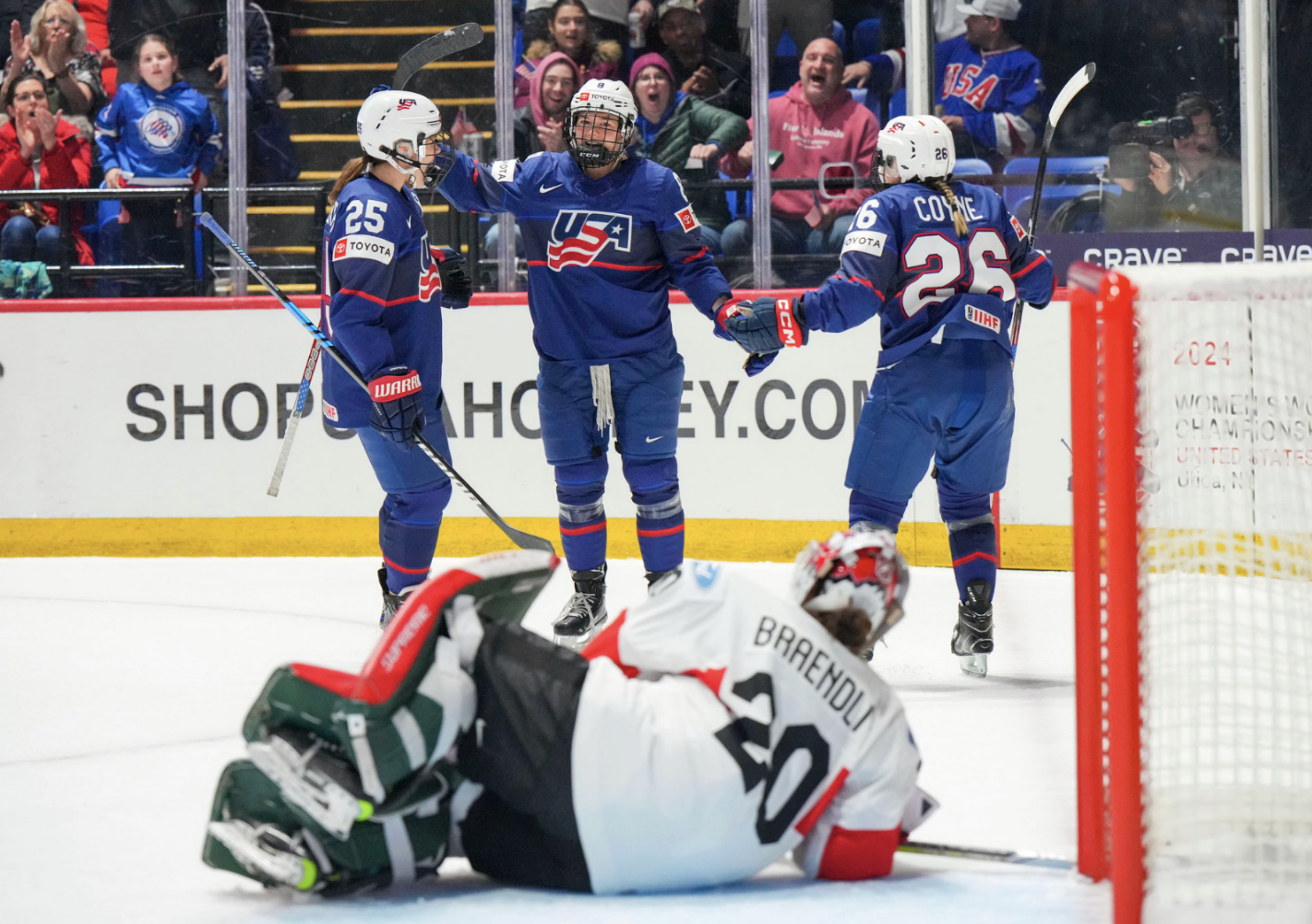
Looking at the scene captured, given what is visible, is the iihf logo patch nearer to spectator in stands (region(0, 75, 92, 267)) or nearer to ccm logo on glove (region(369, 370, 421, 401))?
ccm logo on glove (region(369, 370, 421, 401))

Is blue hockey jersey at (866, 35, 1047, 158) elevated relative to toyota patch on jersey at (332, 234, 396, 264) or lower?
elevated

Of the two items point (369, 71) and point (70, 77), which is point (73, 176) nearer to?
point (70, 77)

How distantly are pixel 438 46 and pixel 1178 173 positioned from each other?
107 inches

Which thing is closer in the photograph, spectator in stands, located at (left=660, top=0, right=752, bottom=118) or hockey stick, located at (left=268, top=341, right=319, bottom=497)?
hockey stick, located at (left=268, top=341, right=319, bottom=497)

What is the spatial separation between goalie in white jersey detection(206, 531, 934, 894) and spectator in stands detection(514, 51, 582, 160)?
3.96 metres

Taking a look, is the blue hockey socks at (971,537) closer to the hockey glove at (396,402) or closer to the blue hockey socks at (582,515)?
the blue hockey socks at (582,515)

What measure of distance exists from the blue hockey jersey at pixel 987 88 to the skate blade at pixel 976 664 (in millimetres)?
2649

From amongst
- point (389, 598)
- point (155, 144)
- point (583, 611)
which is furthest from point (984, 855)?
point (155, 144)

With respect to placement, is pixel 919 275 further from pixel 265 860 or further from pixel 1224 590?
pixel 265 860

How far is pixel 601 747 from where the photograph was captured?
1915mm

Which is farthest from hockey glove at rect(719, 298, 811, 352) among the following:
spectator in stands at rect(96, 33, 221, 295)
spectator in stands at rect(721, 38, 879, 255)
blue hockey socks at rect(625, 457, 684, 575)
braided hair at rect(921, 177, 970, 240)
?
spectator in stands at rect(96, 33, 221, 295)

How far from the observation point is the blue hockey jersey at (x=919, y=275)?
344 cm

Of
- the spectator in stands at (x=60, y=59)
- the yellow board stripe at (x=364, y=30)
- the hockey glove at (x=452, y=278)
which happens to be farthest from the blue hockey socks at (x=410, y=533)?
the spectator in stands at (x=60, y=59)

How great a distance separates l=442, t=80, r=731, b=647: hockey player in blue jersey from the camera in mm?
3930
